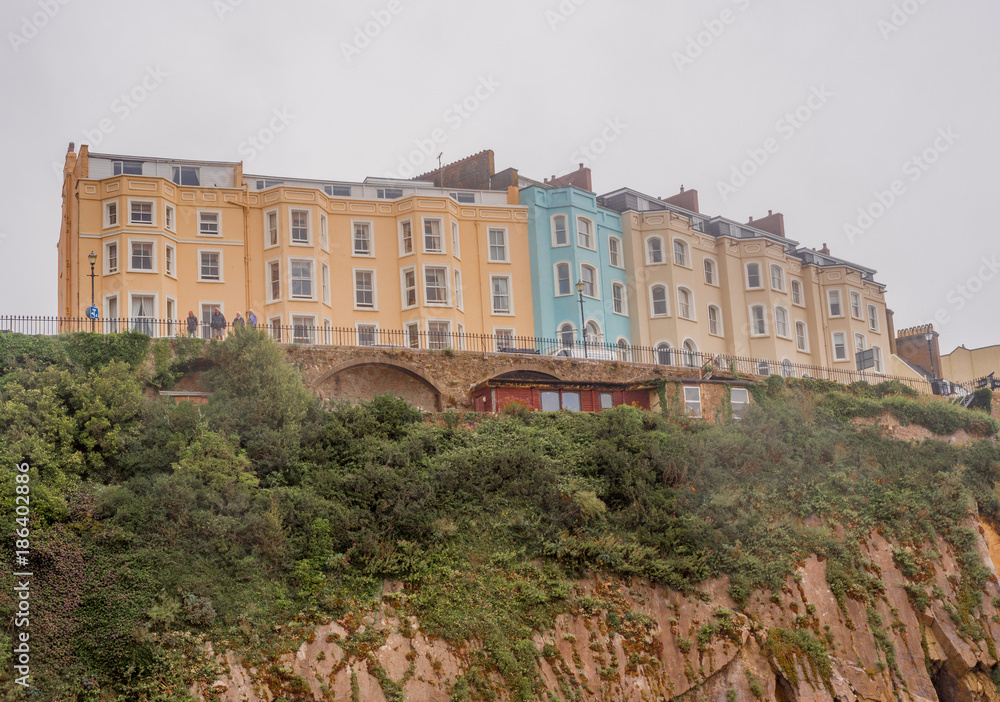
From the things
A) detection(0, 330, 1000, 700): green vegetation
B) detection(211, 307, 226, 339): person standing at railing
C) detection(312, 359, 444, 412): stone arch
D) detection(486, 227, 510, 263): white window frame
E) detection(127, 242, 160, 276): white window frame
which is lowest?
detection(0, 330, 1000, 700): green vegetation

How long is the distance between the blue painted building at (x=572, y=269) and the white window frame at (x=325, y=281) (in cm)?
892

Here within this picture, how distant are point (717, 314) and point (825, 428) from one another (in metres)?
17.3

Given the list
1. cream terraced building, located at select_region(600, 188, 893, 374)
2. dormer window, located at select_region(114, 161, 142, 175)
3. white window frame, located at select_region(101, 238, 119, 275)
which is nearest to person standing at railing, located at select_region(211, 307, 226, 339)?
white window frame, located at select_region(101, 238, 119, 275)

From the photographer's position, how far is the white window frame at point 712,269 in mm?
51562

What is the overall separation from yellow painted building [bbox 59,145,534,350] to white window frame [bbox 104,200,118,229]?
0.12 ft

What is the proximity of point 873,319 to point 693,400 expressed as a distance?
26005 mm

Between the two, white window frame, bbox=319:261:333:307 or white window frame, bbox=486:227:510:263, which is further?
white window frame, bbox=486:227:510:263

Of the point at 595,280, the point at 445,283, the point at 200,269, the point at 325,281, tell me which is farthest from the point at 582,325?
the point at 200,269

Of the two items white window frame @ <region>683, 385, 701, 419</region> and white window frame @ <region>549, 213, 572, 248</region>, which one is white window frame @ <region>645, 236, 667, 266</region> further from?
white window frame @ <region>683, 385, 701, 419</region>

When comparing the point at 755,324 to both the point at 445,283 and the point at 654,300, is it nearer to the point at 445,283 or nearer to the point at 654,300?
the point at 654,300

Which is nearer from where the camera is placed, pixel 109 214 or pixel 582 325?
pixel 109 214

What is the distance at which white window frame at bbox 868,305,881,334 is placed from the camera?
57656mm

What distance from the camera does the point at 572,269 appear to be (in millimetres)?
46562

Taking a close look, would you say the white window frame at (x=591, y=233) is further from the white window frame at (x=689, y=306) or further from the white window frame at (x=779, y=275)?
the white window frame at (x=779, y=275)
